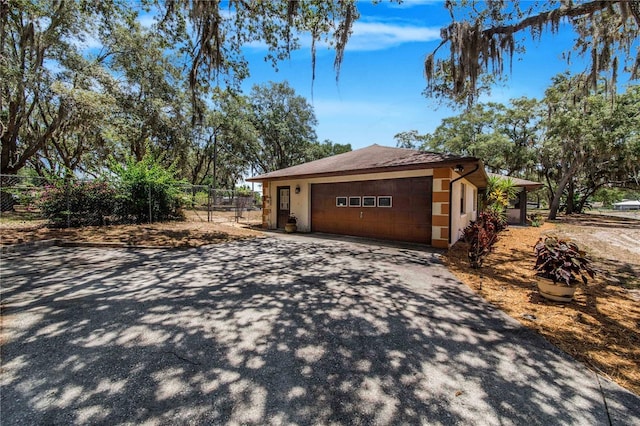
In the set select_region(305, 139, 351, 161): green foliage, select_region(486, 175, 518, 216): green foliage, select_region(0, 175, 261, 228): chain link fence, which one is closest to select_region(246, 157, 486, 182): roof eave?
select_region(486, 175, 518, 216): green foliage

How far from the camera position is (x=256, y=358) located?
2479 mm

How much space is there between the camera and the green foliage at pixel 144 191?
10930mm

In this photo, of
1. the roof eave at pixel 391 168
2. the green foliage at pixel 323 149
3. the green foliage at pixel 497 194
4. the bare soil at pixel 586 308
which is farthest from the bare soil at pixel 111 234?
the green foliage at pixel 323 149

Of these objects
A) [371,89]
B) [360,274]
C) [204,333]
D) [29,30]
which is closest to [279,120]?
[29,30]

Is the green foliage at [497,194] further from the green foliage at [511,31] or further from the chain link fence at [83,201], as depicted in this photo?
the chain link fence at [83,201]

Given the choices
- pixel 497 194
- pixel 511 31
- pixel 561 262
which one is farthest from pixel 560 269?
pixel 497 194

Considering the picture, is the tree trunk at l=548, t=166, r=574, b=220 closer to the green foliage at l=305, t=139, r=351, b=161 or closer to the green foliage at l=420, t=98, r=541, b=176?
the green foliage at l=420, t=98, r=541, b=176

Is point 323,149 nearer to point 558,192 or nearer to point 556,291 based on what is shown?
point 558,192

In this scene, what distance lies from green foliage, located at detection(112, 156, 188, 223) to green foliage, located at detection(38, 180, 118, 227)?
461 mm

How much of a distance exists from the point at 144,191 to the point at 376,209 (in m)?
9.86

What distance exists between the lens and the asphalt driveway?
1880 millimetres

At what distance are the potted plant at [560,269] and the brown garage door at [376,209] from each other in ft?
13.8

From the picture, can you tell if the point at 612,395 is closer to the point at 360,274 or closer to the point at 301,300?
the point at 301,300

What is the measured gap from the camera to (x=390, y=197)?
9195 millimetres
